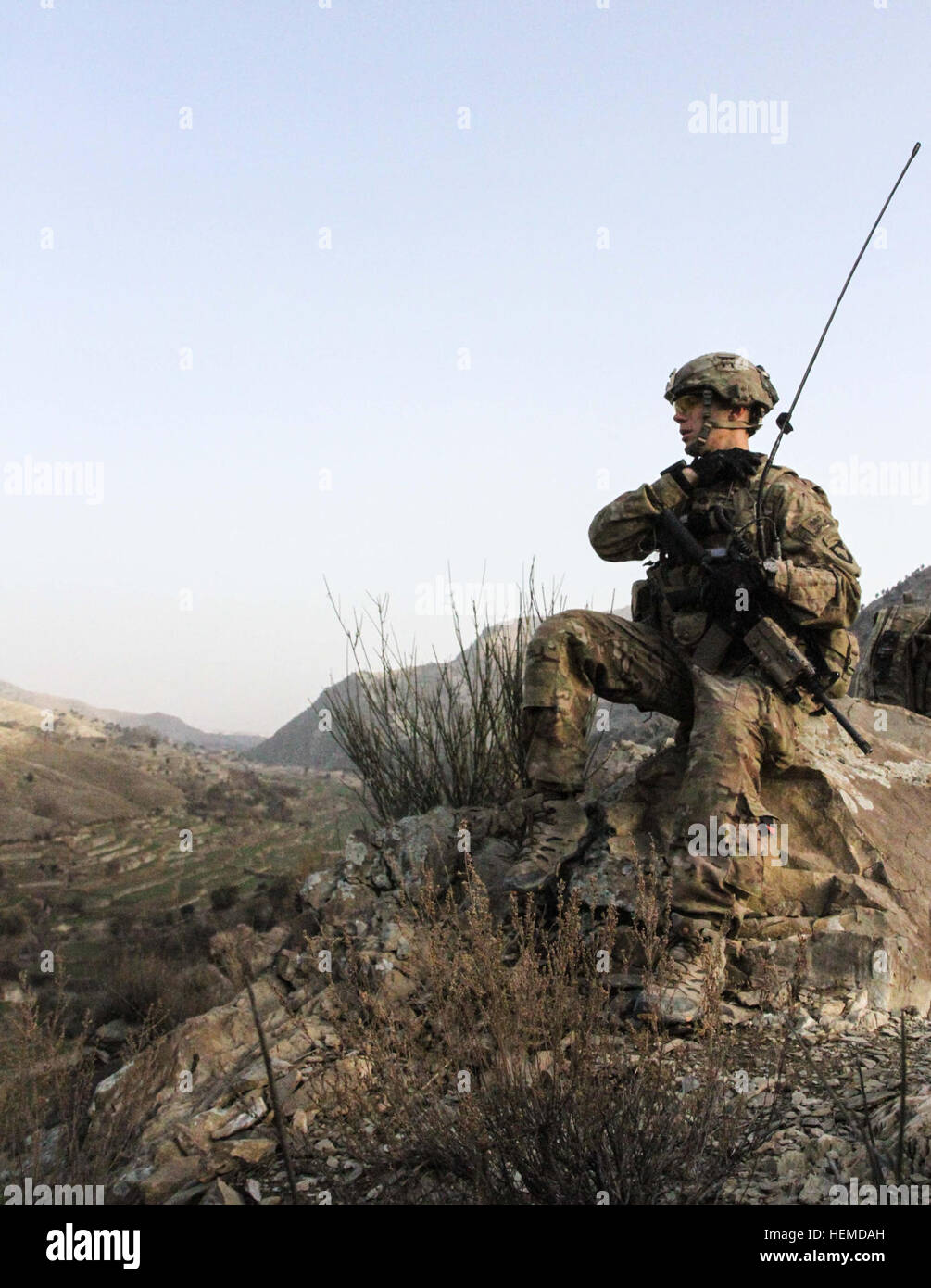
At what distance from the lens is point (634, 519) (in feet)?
16.4

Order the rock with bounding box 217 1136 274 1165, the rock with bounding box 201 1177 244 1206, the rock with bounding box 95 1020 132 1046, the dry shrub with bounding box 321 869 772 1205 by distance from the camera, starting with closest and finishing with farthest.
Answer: the dry shrub with bounding box 321 869 772 1205
the rock with bounding box 201 1177 244 1206
the rock with bounding box 217 1136 274 1165
the rock with bounding box 95 1020 132 1046

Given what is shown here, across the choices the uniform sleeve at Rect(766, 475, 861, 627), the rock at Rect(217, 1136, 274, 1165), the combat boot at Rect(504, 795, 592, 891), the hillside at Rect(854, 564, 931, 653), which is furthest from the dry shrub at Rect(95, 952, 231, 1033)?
the hillside at Rect(854, 564, 931, 653)

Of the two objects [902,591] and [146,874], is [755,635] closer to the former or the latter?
[902,591]

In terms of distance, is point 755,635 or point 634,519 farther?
point 634,519

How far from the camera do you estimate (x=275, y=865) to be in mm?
26047

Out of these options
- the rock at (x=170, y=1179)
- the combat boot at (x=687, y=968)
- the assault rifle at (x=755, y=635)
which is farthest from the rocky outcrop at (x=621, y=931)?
the assault rifle at (x=755, y=635)

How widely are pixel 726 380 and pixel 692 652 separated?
1423mm

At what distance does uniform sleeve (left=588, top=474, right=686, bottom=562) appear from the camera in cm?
496

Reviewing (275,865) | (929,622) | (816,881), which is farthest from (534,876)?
(275,865)

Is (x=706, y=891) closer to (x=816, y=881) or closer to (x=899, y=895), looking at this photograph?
(x=816, y=881)

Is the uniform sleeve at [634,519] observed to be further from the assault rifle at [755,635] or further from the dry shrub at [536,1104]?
the dry shrub at [536,1104]

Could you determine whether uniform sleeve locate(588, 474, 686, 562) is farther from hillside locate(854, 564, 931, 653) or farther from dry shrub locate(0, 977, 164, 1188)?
hillside locate(854, 564, 931, 653)

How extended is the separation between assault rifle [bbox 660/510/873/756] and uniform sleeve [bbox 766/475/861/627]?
0.49 feet

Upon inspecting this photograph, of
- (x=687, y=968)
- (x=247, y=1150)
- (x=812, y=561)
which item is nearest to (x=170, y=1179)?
(x=247, y=1150)
